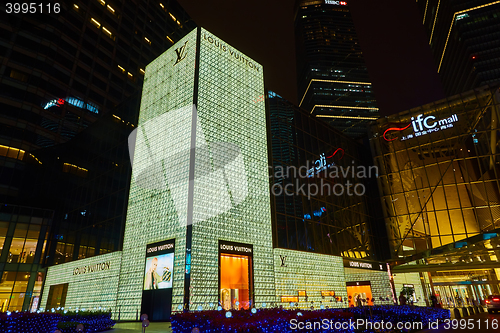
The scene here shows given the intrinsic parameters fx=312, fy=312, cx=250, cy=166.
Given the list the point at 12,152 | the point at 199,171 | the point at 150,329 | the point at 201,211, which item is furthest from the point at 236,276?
the point at 12,152

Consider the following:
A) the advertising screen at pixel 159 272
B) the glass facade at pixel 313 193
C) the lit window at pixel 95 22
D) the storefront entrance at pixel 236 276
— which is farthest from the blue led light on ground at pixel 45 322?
the lit window at pixel 95 22

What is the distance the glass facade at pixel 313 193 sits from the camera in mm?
25734

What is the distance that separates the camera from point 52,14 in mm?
56531

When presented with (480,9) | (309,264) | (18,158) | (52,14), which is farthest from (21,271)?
(480,9)

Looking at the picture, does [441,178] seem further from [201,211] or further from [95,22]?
[95,22]

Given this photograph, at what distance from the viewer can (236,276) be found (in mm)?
21438

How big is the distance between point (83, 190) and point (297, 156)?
874 inches

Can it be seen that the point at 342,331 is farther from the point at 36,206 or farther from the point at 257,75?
the point at 36,206

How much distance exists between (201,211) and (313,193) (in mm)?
13643

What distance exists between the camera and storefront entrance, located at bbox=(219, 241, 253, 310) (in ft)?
63.4

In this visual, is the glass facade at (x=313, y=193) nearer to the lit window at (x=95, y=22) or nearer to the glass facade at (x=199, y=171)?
the glass facade at (x=199, y=171)

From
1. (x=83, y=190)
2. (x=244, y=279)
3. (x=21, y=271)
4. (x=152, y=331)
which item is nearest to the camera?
(x=152, y=331)

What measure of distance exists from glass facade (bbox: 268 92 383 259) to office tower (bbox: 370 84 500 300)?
163 inches

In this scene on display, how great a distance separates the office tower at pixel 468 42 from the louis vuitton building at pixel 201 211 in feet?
417
